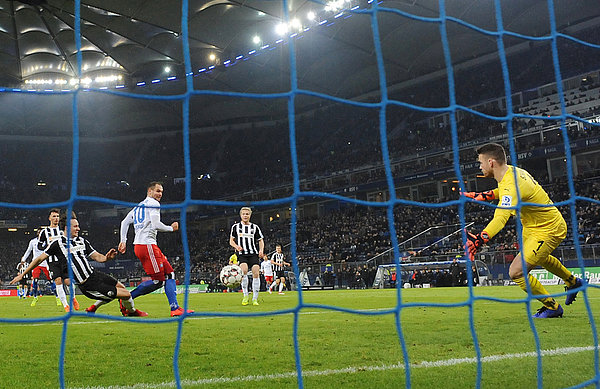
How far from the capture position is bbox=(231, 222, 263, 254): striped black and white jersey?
32.9 ft

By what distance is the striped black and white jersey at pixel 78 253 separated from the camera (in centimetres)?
650

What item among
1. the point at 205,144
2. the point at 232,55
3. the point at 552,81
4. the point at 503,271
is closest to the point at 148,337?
the point at 503,271

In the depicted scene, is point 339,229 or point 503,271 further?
point 339,229

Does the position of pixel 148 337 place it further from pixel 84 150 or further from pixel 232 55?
pixel 84 150

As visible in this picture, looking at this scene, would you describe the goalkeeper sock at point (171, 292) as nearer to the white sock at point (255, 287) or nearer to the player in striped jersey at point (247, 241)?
the player in striped jersey at point (247, 241)

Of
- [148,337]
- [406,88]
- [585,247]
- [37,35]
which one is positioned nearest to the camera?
[148,337]

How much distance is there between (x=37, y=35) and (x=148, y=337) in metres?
28.6

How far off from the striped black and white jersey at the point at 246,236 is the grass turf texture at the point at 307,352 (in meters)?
3.23

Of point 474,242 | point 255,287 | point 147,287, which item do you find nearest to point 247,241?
point 255,287

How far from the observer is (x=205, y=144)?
4284cm

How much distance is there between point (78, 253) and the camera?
690 centimetres

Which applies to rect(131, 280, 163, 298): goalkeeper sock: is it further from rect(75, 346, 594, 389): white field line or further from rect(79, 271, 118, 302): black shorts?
rect(75, 346, 594, 389): white field line

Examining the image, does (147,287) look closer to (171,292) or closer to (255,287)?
(171,292)

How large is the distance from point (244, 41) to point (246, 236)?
21.9 meters
